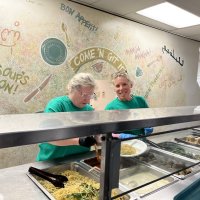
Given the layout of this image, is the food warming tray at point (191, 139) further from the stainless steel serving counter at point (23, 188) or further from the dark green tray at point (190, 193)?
the dark green tray at point (190, 193)

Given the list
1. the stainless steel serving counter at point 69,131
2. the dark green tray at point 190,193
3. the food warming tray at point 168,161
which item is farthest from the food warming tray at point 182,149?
the dark green tray at point 190,193

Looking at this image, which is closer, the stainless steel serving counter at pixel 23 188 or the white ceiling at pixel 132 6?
the stainless steel serving counter at pixel 23 188

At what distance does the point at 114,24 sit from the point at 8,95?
203cm

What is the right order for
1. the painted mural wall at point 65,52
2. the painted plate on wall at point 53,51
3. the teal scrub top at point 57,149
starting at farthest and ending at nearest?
the painted plate on wall at point 53,51
the painted mural wall at point 65,52
the teal scrub top at point 57,149

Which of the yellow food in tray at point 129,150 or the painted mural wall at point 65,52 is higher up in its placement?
the painted mural wall at point 65,52

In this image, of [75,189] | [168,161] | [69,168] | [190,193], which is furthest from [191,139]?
[75,189]

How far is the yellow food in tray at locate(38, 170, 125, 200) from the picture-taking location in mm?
1166

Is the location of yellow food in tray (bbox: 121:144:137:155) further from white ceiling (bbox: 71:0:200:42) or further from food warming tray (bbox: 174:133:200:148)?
white ceiling (bbox: 71:0:200:42)

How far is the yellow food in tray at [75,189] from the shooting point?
1166 mm

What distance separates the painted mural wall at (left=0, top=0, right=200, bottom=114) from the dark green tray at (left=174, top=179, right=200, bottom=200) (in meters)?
2.20

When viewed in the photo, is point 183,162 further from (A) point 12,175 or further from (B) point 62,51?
(B) point 62,51

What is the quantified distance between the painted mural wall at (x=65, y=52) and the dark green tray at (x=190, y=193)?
2.20m

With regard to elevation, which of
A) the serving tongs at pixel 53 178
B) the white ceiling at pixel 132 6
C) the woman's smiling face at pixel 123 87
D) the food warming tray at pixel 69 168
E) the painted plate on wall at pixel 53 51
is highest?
the white ceiling at pixel 132 6

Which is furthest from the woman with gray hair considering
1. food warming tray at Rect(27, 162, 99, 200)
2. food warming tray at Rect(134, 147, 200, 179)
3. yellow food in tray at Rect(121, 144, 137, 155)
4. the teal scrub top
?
food warming tray at Rect(134, 147, 200, 179)
